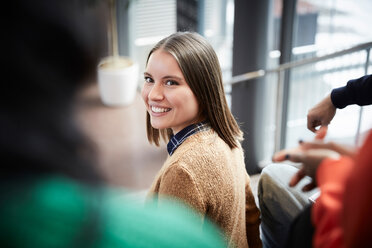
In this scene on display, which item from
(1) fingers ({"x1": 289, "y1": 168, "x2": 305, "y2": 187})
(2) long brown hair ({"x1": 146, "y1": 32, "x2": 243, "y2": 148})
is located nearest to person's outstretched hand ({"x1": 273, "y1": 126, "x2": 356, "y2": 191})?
(1) fingers ({"x1": 289, "y1": 168, "x2": 305, "y2": 187})

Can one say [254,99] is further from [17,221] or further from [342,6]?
[17,221]

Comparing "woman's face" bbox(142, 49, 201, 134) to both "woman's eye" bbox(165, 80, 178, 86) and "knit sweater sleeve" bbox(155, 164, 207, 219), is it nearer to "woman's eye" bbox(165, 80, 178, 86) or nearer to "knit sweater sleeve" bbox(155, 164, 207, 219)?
"woman's eye" bbox(165, 80, 178, 86)

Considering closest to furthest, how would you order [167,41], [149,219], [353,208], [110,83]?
[353,208]
[149,219]
[167,41]
[110,83]

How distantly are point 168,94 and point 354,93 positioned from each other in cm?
58

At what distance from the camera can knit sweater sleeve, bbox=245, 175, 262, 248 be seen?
4.86 feet

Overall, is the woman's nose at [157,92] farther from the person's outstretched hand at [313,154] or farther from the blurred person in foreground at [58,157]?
the person's outstretched hand at [313,154]

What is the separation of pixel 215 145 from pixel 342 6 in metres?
2.37

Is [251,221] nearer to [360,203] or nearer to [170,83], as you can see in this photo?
[170,83]

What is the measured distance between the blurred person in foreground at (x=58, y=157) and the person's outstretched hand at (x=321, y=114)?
435 millimetres

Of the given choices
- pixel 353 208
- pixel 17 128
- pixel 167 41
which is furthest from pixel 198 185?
pixel 17 128

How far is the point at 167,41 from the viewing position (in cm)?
134

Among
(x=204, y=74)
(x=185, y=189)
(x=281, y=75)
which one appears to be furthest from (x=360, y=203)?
(x=281, y=75)

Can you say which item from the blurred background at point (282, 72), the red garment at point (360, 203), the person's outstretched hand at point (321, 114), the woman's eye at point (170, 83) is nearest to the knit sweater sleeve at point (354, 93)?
the person's outstretched hand at point (321, 114)

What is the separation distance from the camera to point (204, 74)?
1.32 meters
